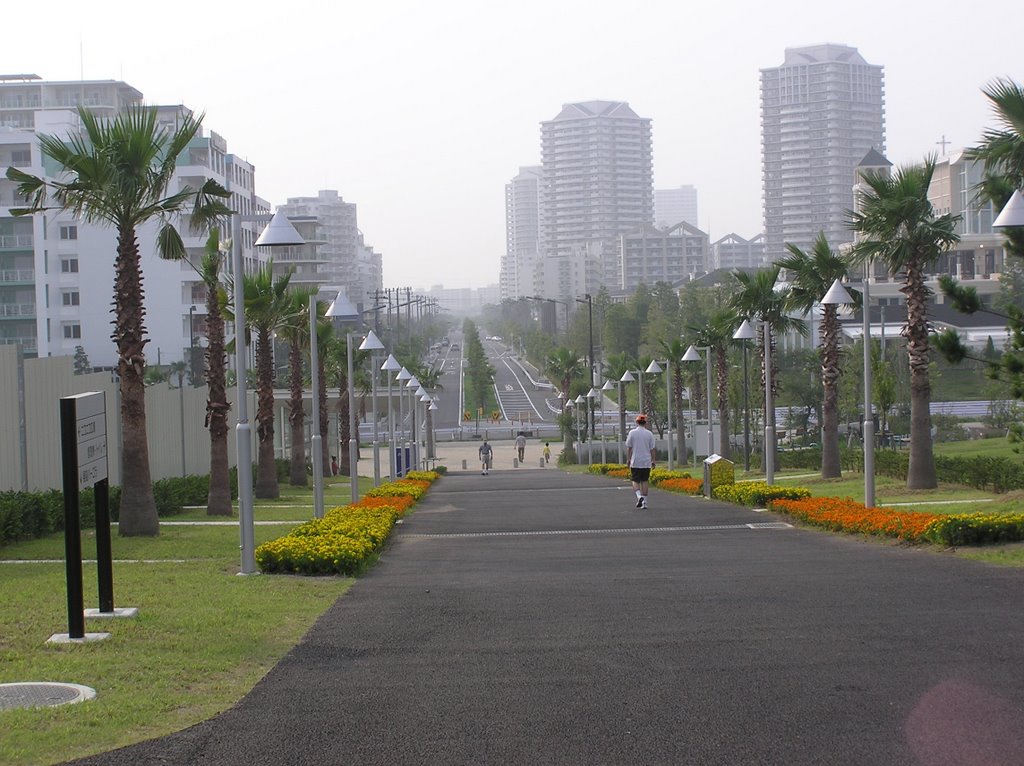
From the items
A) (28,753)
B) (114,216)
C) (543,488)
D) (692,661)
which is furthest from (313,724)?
(543,488)

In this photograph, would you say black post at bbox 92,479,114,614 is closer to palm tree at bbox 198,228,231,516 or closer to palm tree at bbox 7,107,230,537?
palm tree at bbox 7,107,230,537

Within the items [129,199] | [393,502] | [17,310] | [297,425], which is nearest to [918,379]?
[393,502]

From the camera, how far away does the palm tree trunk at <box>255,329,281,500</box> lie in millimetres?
30219

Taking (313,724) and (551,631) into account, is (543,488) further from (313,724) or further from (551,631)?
(313,724)

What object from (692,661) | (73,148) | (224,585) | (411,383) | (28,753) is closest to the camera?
(28,753)

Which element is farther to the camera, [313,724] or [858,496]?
[858,496]

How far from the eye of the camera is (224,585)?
40.8 ft

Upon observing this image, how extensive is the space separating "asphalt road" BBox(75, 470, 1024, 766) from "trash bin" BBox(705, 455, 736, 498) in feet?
38.0

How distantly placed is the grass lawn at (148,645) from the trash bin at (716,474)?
509 inches

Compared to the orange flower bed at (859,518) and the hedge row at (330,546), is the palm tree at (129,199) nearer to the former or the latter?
the hedge row at (330,546)

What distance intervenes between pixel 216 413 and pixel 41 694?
58.5 feet

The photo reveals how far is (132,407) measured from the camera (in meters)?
18.4

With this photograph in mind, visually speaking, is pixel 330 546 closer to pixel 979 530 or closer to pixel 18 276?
pixel 979 530

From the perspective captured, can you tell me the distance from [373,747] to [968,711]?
3186 mm
